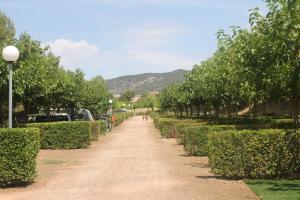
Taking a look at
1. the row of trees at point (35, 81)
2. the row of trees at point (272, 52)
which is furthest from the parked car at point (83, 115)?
the row of trees at point (272, 52)

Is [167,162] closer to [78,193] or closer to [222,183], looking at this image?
[222,183]

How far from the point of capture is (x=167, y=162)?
16500 mm

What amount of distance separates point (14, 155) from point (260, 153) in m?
5.25

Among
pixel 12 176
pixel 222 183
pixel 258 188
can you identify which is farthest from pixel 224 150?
pixel 12 176

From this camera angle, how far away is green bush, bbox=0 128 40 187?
36.7ft

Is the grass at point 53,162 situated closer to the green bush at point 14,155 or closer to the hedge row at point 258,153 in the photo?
the green bush at point 14,155

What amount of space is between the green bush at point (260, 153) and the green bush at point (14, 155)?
4.27 m

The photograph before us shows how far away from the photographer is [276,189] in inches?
412

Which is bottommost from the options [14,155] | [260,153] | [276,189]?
[276,189]

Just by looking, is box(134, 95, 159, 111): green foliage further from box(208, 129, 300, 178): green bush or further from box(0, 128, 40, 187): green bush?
box(0, 128, 40, 187): green bush

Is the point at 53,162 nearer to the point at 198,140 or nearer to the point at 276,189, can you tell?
the point at 198,140

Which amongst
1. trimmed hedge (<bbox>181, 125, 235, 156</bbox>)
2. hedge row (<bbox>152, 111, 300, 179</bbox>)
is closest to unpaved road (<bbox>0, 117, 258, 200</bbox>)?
hedge row (<bbox>152, 111, 300, 179</bbox>)

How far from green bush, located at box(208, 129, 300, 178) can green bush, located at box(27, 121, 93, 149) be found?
39.6 ft

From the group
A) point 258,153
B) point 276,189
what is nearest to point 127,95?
point 258,153
